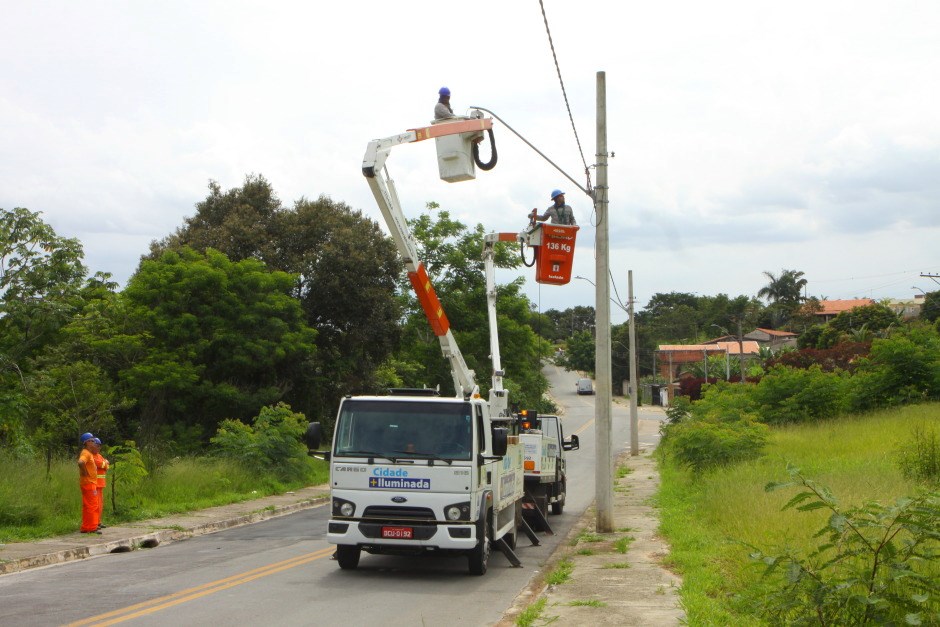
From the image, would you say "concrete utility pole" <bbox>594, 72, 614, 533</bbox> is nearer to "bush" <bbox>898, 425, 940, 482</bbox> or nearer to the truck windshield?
the truck windshield

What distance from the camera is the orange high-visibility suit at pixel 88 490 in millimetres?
15585

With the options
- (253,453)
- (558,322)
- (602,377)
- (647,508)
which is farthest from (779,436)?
(558,322)

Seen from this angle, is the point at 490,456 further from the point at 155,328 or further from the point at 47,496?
the point at 155,328

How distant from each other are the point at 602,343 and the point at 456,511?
5906mm

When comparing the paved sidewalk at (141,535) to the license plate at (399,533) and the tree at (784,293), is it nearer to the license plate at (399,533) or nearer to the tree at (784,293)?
the license plate at (399,533)

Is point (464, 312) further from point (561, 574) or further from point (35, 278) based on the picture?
point (561, 574)

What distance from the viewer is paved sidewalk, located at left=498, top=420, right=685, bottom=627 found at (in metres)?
9.16

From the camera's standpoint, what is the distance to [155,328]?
30.1 m

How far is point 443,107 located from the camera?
13.4m

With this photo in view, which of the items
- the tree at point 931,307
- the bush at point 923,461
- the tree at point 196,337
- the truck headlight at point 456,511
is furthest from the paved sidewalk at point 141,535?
the tree at point 931,307

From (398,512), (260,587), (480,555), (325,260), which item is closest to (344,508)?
(398,512)

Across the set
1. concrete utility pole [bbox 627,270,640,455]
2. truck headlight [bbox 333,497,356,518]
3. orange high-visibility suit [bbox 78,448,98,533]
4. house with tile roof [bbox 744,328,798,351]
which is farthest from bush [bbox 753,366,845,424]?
house with tile roof [bbox 744,328,798,351]

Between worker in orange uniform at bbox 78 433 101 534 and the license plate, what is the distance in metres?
6.52

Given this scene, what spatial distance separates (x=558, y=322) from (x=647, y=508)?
150308 mm
